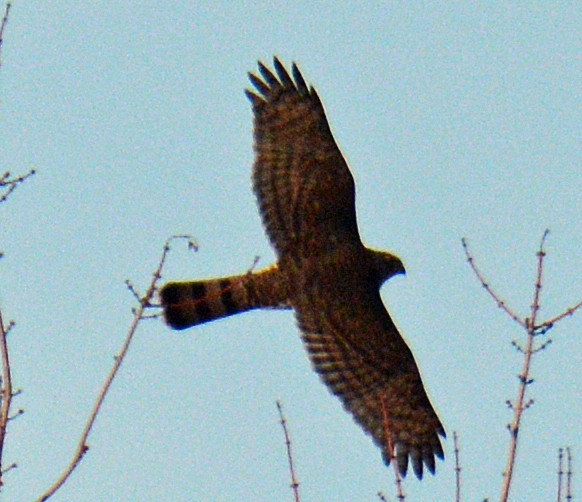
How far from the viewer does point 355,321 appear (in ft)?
35.5

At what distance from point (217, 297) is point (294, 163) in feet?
3.62

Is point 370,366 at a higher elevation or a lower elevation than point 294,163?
lower

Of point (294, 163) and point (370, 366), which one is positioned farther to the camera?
point (370, 366)

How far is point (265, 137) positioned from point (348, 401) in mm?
2143

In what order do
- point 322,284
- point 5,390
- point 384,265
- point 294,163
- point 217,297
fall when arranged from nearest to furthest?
point 5,390 < point 294,163 < point 217,297 < point 322,284 < point 384,265

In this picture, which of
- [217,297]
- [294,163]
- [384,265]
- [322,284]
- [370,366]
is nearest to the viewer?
[294,163]

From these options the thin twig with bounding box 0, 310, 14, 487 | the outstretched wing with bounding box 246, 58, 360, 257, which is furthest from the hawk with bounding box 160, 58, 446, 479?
the thin twig with bounding box 0, 310, 14, 487

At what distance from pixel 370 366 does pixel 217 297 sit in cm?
137

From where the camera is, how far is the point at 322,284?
10.5 m

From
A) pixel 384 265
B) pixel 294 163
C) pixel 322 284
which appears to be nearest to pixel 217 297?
pixel 322 284

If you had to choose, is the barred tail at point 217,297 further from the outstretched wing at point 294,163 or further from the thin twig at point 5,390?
the thin twig at point 5,390

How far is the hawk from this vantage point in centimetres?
1005

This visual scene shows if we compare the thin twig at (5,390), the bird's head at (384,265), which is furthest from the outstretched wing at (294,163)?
the thin twig at (5,390)

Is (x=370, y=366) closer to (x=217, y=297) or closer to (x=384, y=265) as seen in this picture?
(x=384, y=265)
